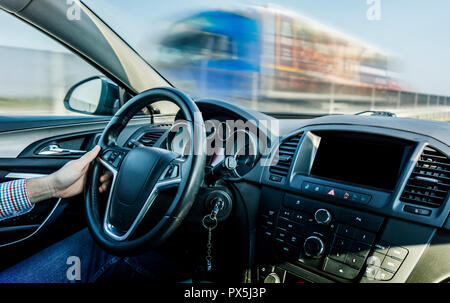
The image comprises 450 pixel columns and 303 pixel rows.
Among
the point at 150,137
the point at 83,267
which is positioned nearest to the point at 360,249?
the point at 83,267

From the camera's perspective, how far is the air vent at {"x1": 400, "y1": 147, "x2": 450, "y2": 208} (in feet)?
4.66

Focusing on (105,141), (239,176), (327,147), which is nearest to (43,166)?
(105,141)

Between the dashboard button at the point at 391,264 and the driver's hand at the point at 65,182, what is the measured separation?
1.34 metres

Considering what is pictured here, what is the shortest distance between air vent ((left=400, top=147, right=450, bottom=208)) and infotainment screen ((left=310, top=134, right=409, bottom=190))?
0.26 ft

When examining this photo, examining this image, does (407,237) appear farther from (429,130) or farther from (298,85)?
(298,85)

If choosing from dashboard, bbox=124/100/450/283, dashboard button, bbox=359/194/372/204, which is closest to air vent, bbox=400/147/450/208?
dashboard, bbox=124/100/450/283

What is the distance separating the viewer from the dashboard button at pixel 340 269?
1.55 meters

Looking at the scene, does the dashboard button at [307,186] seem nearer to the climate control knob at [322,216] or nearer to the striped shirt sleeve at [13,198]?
the climate control knob at [322,216]

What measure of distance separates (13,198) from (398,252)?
1737mm

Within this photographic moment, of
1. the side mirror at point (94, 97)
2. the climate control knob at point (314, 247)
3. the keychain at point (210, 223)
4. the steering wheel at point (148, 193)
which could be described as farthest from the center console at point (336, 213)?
the side mirror at point (94, 97)

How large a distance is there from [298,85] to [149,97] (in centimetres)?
398

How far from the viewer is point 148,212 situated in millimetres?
1516

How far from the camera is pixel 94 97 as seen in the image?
2949 millimetres

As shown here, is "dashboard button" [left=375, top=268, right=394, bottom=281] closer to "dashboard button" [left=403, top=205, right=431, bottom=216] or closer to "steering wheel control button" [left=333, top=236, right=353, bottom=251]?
"steering wheel control button" [left=333, top=236, right=353, bottom=251]
